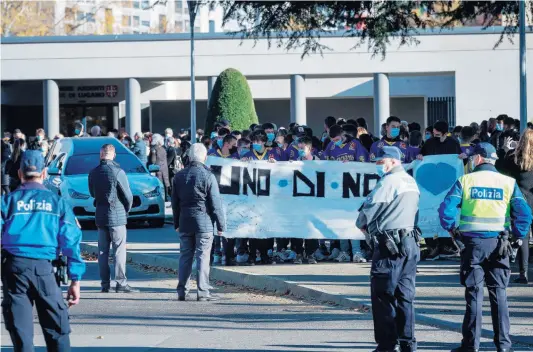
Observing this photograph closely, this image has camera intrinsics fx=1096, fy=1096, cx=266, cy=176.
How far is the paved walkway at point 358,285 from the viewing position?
1135cm

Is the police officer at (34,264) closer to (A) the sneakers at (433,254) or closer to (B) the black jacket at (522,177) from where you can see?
(B) the black jacket at (522,177)

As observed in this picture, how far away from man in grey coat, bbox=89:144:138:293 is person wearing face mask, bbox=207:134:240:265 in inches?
84.3

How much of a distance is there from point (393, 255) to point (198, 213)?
451 cm

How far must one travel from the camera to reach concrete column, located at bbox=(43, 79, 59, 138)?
42703mm

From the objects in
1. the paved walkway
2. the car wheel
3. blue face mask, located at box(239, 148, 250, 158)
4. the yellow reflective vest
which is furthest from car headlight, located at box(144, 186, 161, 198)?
the yellow reflective vest

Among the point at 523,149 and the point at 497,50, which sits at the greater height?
the point at 497,50

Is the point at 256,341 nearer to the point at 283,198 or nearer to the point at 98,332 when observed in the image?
the point at 98,332

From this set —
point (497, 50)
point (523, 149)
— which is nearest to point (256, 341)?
point (523, 149)

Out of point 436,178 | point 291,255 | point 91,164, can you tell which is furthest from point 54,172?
point 436,178

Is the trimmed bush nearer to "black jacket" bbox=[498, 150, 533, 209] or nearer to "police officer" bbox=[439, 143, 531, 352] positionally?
"black jacket" bbox=[498, 150, 533, 209]

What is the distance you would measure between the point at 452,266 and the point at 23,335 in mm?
8615

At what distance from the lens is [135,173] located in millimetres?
23094

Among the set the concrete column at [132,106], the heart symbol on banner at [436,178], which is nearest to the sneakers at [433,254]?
the heart symbol on banner at [436,178]

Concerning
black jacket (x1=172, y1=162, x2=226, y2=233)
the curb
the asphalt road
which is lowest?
the asphalt road
